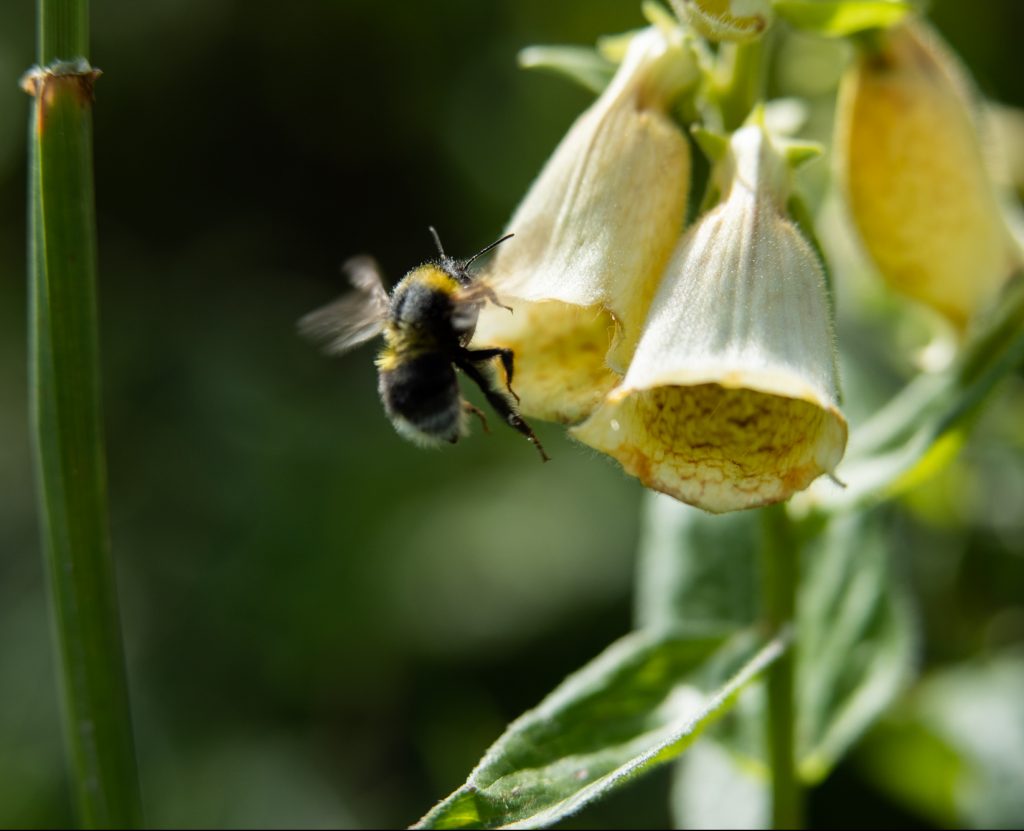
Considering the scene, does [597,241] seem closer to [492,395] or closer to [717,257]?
[717,257]

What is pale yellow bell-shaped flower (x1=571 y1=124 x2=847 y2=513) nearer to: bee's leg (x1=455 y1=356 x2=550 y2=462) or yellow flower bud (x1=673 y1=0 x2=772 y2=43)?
yellow flower bud (x1=673 y1=0 x2=772 y2=43)

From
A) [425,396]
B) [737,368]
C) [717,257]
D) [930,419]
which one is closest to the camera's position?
[737,368]

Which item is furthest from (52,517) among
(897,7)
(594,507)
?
(594,507)

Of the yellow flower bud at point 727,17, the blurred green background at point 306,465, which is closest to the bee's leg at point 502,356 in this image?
the yellow flower bud at point 727,17

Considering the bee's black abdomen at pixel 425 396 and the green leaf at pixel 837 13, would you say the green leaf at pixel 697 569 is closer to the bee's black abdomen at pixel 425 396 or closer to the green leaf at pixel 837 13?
the bee's black abdomen at pixel 425 396

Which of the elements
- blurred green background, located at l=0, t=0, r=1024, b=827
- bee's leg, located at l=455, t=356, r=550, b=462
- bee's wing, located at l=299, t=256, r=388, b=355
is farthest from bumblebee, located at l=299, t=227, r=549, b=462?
blurred green background, located at l=0, t=0, r=1024, b=827

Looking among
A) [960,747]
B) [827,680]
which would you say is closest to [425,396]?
[827,680]

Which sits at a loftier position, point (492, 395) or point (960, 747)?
point (492, 395)
